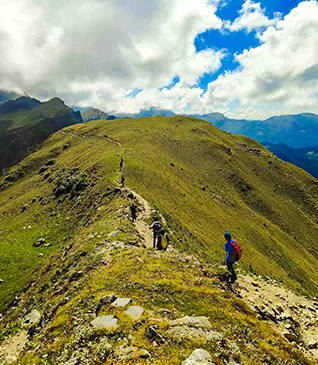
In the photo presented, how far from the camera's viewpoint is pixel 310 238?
96938 millimetres

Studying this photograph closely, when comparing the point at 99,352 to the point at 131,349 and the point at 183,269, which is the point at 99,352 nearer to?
the point at 131,349

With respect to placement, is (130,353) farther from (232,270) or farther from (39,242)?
(39,242)

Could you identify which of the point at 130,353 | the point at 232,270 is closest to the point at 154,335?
the point at 130,353

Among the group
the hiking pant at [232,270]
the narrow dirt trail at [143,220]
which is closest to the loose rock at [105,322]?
the hiking pant at [232,270]

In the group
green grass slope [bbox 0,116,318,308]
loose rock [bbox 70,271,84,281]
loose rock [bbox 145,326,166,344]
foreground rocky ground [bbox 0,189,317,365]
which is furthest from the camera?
green grass slope [bbox 0,116,318,308]

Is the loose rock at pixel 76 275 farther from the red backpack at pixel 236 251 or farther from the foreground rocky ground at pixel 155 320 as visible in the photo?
the red backpack at pixel 236 251

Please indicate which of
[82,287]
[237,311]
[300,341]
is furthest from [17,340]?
[300,341]

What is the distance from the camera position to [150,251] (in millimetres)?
26844

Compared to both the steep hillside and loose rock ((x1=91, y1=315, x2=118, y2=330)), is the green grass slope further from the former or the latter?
loose rock ((x1=91, y1=315, x2=118, y2=330))

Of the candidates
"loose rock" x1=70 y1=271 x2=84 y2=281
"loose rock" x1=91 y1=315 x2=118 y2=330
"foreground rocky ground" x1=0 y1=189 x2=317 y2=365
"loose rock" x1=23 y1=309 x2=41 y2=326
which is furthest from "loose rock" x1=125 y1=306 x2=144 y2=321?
"loose rock" x1=23 y1=309 x2=41 y2=326

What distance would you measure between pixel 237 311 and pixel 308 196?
122 meters

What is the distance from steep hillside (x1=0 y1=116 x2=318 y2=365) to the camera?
1269 centimetres

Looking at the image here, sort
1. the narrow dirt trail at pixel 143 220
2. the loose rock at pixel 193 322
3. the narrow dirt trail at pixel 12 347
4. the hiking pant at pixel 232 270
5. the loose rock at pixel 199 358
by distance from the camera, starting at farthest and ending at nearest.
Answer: the narrow dirt trail at pixel 143 220
the hiking pant at pixel 232 270
the narrow dirt trail at pixel 12 347
the loose rock at pixel 193 322
the loose rock at pixel 199 358

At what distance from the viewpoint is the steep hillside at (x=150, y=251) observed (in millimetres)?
12688
